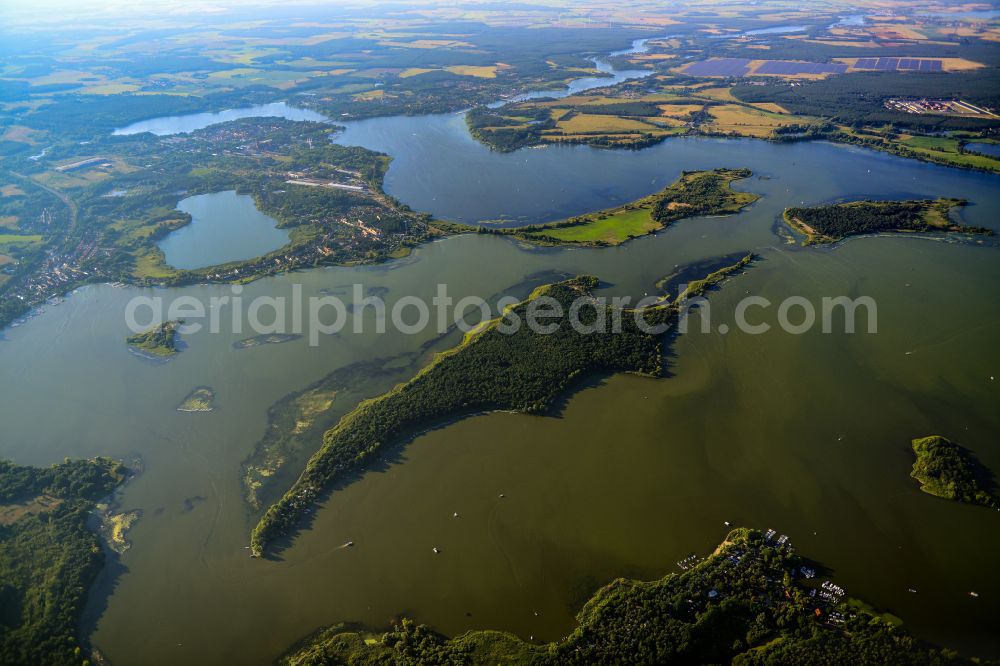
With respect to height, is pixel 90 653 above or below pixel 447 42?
below

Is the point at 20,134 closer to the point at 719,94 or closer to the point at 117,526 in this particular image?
the point at 117,526

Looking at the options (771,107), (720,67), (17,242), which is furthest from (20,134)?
(720,67)

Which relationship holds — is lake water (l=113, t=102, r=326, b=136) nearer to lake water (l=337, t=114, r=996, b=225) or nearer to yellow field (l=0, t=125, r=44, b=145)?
yellow field (l=0, t=125, r=44, b=145)

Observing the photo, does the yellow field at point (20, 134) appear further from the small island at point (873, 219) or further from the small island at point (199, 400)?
the small island at point (873, 219)

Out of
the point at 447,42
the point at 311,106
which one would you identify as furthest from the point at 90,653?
the point at 447,42

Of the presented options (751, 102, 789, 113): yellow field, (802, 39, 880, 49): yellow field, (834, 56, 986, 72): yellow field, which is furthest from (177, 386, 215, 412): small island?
(802, 39, 880, 49): yellow field

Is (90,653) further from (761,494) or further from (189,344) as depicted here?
(761,494)
